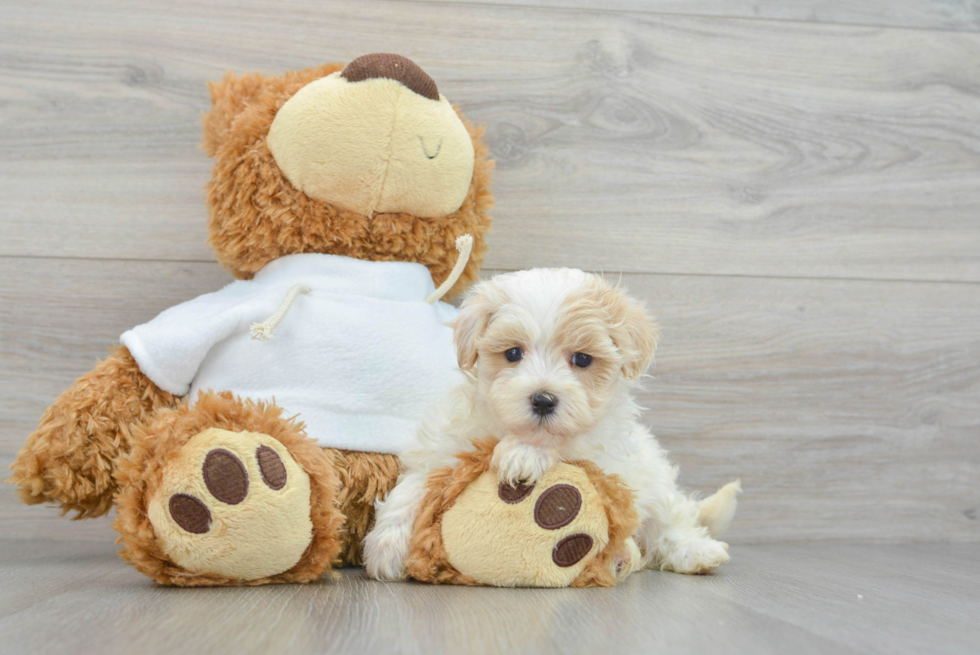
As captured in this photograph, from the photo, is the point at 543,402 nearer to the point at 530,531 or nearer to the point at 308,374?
the point at 530,531

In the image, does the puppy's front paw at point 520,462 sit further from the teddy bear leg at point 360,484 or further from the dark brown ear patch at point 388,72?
the dark brown ear patch at point 388,72

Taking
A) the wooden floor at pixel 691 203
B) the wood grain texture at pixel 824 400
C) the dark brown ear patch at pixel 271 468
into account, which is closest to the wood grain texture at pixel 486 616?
the dark brown ear patch at pixel 271 468

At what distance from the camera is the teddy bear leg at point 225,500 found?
90 cm

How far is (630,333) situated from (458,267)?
32 cm

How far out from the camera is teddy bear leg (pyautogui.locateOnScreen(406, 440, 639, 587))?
0.96 meters

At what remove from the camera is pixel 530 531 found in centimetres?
95

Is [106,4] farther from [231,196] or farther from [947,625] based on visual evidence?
[947,625]

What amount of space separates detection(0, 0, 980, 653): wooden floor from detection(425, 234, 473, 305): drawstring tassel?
28 centimetres

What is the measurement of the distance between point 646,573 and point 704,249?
682mm

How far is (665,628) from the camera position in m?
0.80

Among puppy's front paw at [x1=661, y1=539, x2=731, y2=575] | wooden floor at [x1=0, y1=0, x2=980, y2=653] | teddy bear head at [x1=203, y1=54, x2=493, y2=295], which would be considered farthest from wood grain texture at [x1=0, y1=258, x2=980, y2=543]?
teddy bear head at [x1=203, y1=54, x2=493, y2=295]

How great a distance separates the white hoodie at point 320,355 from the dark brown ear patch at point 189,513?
224mm

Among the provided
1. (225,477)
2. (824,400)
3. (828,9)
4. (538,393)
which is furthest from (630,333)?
(828,9)

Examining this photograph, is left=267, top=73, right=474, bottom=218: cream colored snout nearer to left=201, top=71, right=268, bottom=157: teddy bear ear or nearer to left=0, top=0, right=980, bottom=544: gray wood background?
left=201, top=71, right=268, bottom=157: teddy bear ear
